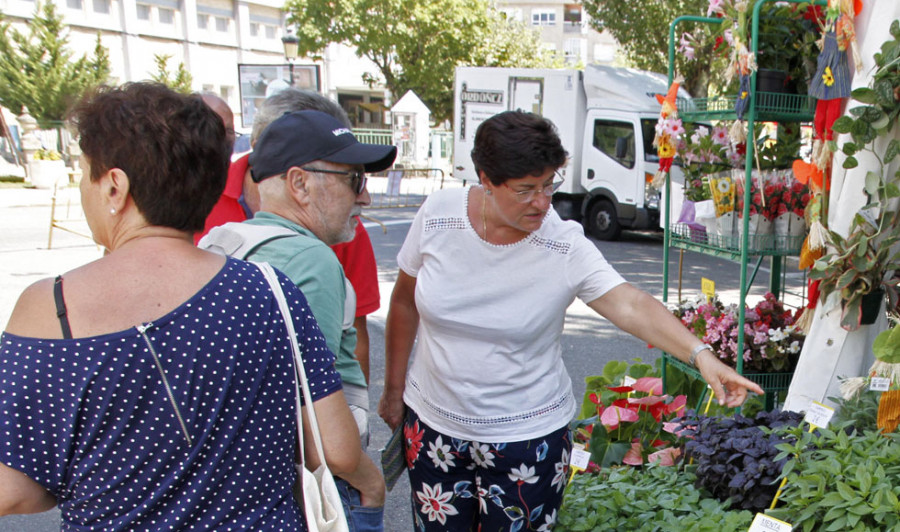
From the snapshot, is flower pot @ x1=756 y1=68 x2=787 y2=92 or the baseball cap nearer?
→ the baseball cap

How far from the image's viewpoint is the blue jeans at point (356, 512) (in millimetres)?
1590

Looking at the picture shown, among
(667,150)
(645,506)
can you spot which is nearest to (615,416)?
(645,506)

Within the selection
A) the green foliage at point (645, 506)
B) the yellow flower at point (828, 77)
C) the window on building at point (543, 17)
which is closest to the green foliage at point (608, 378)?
the green foliage at point (645, 506)

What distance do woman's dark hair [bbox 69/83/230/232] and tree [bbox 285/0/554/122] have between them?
25337 mm

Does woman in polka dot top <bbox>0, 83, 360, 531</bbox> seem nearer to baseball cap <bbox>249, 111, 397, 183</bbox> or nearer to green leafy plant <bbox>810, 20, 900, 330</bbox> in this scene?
baseball cap <bbox>249, 111, 397, 183</bbox>

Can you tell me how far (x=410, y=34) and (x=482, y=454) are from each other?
25190mm

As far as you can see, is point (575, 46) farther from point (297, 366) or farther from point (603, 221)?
point (297, 366)

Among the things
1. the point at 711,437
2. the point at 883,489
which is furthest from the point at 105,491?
the point at 711,437

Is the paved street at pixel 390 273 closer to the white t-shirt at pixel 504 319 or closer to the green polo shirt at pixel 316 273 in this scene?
the white t-shirt at pixel 504 319

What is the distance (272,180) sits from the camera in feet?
5.10

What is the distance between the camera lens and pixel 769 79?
2.97 m

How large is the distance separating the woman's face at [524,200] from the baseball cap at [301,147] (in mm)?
504

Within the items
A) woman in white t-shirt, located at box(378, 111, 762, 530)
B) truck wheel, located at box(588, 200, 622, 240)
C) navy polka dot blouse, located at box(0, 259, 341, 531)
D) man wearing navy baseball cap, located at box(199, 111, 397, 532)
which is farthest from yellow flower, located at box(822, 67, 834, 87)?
truck wheel, located at box(588, 200, 622, 240)

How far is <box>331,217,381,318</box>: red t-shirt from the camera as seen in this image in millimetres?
2379
